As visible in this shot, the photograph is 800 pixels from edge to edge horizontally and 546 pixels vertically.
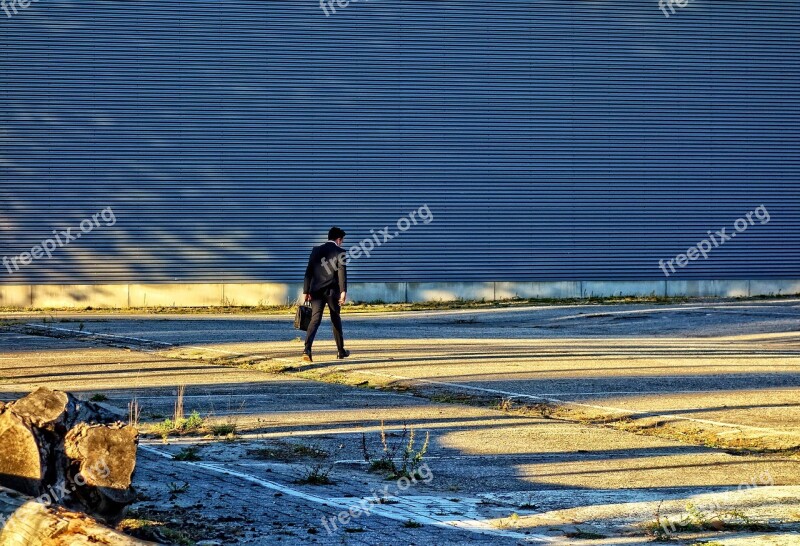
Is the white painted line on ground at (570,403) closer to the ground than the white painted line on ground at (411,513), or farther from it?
farther from it

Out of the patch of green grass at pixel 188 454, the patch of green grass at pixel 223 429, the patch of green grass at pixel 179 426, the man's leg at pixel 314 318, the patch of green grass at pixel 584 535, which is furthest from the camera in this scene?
the man's leg at pixel 314 318

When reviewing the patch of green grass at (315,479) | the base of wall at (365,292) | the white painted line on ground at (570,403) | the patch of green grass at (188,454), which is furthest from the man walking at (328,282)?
the base of wall at (365,292)

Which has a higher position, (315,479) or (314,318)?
(314,318)

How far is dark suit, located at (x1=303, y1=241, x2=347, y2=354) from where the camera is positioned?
16844mm

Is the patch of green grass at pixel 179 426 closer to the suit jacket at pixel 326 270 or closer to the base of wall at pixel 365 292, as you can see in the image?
the suit jacket at pixel 326 270

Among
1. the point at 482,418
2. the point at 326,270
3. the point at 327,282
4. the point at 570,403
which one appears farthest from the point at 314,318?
the point at 482,418

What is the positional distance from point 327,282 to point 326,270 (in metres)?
0.17

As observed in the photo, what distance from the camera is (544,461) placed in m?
9.22

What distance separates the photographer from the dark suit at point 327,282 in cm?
1684

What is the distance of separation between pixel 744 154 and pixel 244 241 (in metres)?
14.3

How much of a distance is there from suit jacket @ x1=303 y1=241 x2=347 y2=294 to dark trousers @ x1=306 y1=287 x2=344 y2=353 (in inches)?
3.3

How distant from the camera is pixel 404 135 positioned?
105 ft

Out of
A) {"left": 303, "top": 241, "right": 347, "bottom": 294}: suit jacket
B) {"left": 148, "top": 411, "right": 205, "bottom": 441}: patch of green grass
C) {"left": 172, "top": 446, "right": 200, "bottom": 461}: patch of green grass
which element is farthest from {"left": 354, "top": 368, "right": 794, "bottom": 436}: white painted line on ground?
{"left": 172, "top": 446, "right": 200, "bottom": 461}: patch of green grass

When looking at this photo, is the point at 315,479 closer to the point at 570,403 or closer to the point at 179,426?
the point at 179,426
